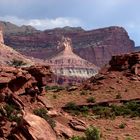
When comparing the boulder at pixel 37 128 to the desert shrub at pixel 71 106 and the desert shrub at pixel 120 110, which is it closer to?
the desert shrub at pixel 120 110

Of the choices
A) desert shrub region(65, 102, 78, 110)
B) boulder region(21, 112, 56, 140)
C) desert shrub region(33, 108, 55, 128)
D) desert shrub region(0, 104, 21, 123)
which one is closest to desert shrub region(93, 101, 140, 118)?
desert shrub region(65, 102, 78, 110)

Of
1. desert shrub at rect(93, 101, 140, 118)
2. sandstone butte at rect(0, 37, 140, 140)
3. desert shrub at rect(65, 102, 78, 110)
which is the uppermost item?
sandstone butte at rect(0, 37, 140, 140)

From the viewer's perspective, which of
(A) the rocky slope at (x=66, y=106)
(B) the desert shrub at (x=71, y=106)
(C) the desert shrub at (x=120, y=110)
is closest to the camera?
(A) the rocky slope at (x=66, y=106)

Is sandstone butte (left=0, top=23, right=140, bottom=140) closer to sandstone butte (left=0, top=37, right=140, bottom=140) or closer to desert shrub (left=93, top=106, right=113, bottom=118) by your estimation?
sandstone butte (left=0, top=37, right=140, bottom=140)

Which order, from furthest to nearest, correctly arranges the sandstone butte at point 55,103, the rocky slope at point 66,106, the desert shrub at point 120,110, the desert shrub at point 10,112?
the desert shrub at point 120,110, the desert shrub at point 10,112, the rocky slope at point 66,106, the sandstone butte at point 55,103

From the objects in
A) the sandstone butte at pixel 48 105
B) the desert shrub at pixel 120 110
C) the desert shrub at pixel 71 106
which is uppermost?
the sandstone butte at pixel 48 105

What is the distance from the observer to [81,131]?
121 ft

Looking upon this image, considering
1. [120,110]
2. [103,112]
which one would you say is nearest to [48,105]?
[103,112]

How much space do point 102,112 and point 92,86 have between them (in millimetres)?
Result: 17148

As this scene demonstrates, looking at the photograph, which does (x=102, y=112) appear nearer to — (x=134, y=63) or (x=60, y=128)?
(x=60, y=128)

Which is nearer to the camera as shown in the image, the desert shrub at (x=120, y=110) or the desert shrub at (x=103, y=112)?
the desert shrub at (x=103, y=112)

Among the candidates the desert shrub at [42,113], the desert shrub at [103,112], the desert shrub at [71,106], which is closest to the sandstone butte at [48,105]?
the desert shrub at [42,113]

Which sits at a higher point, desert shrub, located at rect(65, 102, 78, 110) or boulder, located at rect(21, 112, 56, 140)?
boulder, located at rect(21, 112, 56, 140)

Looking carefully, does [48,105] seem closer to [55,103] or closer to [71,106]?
[71,106]
